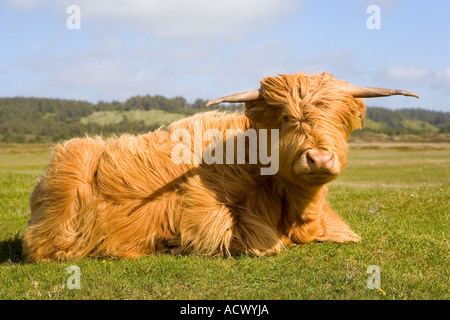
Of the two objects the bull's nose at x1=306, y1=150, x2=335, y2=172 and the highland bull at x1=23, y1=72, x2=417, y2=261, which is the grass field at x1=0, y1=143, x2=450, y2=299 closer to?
the highland bull at x1=23, y1=72, x2=417, y2=261

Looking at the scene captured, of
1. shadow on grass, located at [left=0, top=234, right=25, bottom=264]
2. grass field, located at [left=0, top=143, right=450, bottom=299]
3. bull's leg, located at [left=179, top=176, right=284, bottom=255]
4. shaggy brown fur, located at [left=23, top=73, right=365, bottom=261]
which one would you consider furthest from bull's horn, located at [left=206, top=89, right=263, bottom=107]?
shadow on grass, located at [left=0, top=234, right=25, bottom=264]

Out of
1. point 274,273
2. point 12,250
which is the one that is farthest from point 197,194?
point 12,250

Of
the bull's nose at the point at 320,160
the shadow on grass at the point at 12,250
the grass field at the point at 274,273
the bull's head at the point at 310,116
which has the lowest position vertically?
the shadow on grass at the point at 12,250

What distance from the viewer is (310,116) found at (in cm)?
527

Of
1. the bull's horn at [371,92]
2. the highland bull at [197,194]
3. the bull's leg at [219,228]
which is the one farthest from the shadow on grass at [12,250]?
the bull's horn at [371,92]

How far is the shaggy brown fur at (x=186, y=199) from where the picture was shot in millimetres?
5664

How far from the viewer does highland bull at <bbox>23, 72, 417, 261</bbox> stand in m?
5.59

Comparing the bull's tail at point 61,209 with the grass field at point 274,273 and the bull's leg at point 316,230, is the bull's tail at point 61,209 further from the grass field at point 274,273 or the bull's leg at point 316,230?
the bull's leg at point 316,230

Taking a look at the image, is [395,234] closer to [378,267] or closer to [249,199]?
[378,267]

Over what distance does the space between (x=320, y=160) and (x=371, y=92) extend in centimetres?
132

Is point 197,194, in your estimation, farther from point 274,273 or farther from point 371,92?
point 371,92

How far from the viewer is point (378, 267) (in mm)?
5090

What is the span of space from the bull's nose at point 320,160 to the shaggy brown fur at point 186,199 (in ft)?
1.63
